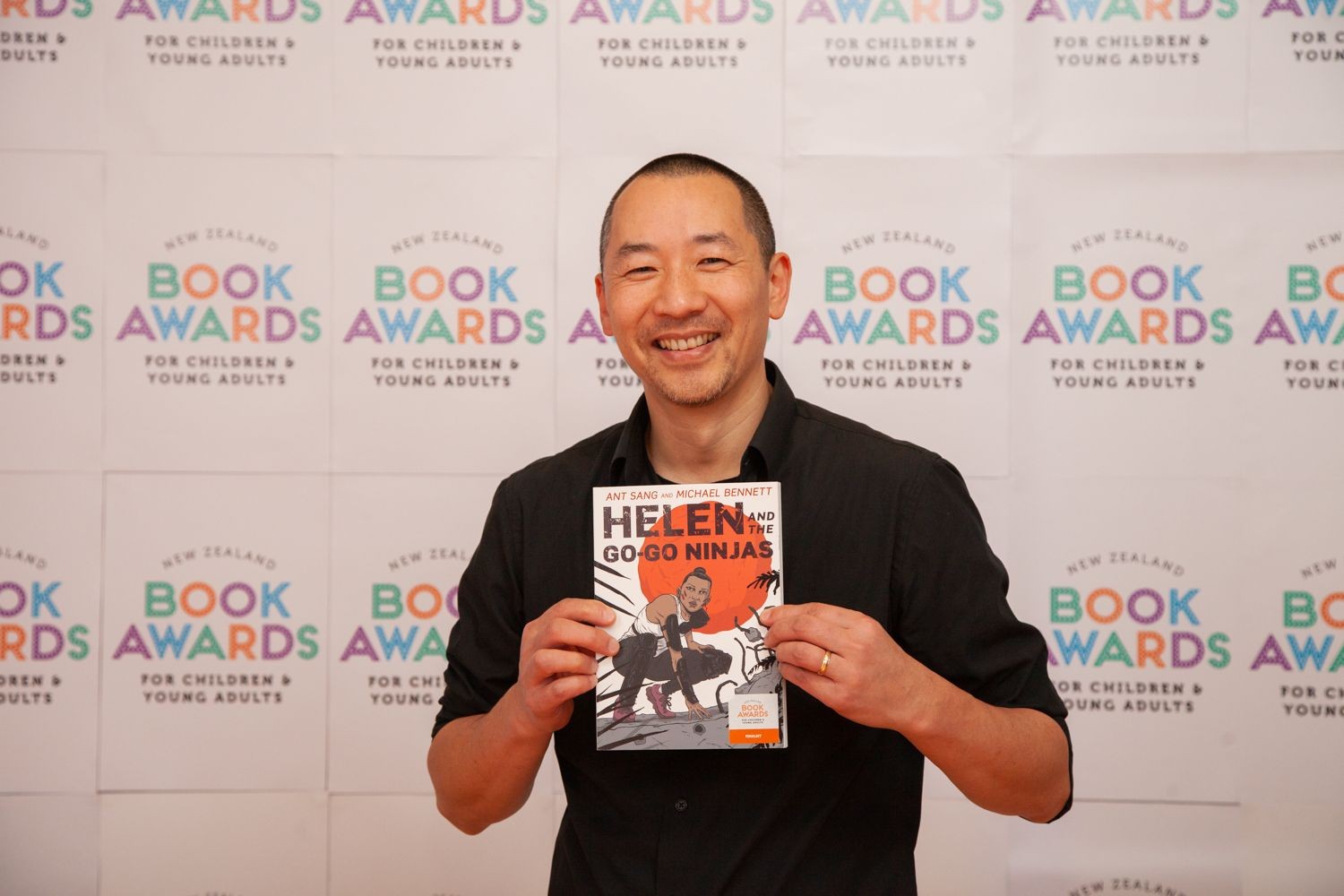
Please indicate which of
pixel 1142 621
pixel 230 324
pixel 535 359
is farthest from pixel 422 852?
pixel 1142 621

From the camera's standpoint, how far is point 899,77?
2.60 m

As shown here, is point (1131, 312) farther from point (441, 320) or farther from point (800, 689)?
point (441, 320)

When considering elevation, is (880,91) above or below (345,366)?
above

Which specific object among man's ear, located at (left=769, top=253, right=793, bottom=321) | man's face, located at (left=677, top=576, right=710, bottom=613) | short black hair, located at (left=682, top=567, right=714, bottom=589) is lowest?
man's face, located at (left=677, top=576, right=710, bottom=613)

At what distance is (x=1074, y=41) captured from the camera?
2588 mm

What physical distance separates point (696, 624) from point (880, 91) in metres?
1.76

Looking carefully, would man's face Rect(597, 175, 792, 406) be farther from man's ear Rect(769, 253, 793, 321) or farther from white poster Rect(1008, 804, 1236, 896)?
white poster Rect(1008, 804, 1236, 896)

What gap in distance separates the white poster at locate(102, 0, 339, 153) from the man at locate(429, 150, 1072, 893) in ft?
4.76

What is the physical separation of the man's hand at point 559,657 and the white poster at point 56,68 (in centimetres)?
213

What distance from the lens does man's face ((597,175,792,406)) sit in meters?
1.50

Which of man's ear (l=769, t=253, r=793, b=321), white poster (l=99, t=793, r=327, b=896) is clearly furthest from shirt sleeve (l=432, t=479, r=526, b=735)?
white poster (l=99, t=793, r=327, b=896)

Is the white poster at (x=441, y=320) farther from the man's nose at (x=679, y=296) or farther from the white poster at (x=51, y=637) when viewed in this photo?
the man's nose at (x=679, y=296)

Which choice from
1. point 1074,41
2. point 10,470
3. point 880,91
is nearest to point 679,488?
point 880,91

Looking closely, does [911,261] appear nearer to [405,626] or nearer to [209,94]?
[405,626]
